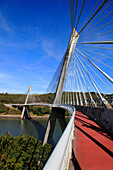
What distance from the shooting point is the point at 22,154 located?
812 centimetres

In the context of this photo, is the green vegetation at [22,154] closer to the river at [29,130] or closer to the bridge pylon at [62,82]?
the bridge pylon at [62,82]

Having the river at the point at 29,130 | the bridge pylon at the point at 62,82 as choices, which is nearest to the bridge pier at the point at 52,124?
the bridge pylon at the point at 62,82

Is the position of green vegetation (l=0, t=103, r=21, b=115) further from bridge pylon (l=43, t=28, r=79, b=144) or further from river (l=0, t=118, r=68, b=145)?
bridge pylon (l=43, t=28, r=79, b=144)

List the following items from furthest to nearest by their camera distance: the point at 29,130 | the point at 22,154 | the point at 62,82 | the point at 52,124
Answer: the point at 29,130 < the point at 52,124 < the point at 62,82 < the point at 22,154

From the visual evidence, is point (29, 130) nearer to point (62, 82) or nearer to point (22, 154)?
point (62, 82)

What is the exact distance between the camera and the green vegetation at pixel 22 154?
738 cm

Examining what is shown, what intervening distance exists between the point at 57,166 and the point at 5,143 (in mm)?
10904

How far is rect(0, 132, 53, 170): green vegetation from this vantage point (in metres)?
7.38

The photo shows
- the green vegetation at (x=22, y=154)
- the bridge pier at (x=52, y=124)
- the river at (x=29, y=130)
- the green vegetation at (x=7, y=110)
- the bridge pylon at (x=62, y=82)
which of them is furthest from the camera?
the green vegetation at (x=7, y=110)

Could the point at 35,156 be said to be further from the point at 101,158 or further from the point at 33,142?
the point at 101,158

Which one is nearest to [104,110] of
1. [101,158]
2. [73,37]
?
[101,158]

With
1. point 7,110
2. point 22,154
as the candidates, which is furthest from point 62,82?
point 7,110

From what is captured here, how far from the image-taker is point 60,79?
14570 millimetres

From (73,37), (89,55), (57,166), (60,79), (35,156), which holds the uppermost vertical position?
(73,37)
